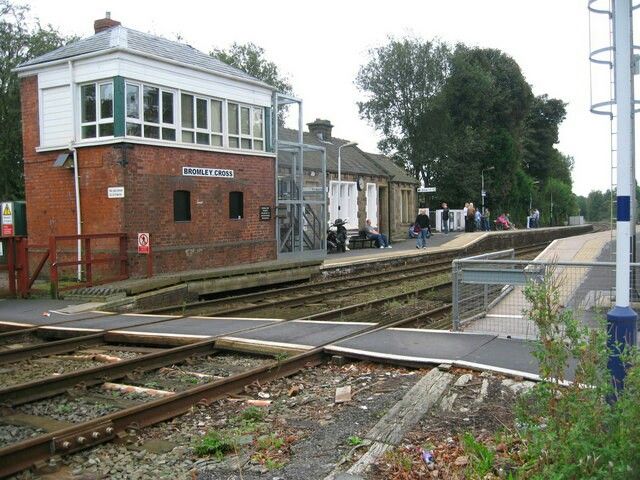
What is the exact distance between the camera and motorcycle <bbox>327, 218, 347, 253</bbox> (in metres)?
26.5

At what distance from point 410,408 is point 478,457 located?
1.18 meters

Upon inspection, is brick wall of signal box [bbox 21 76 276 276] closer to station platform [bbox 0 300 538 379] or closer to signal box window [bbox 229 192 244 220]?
signal box window [bbox 229 192 244 220]

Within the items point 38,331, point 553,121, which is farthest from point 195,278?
point 553,121

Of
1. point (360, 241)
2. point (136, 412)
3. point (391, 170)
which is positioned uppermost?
point (391, 170)

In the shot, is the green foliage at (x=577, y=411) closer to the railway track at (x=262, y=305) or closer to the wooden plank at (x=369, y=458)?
the wooden plank at (x=369, y=458)

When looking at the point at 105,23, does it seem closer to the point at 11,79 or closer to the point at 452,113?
the point at 11,79

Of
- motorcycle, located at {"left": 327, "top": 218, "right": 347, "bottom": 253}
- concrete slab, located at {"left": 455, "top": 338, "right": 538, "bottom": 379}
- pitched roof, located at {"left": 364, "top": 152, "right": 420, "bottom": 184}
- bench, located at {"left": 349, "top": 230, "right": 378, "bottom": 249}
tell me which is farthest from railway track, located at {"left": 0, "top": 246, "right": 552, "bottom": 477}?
pitched roof, located at {"left": 364, "top": 152, "right": 420, "bottom": 184}

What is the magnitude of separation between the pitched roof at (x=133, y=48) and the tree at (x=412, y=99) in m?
33.1

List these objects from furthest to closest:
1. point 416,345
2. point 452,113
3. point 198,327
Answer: point 452,113 < point 198,327 < point 416,345

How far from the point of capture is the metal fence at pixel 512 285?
307 inches

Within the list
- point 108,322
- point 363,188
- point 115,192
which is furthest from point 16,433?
point 363,188

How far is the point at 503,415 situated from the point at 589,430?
6.54 ft

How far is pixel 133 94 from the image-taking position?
15977mm

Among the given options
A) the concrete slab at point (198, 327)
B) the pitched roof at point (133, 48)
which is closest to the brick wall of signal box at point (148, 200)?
the pitched roof at point (133, 48)
